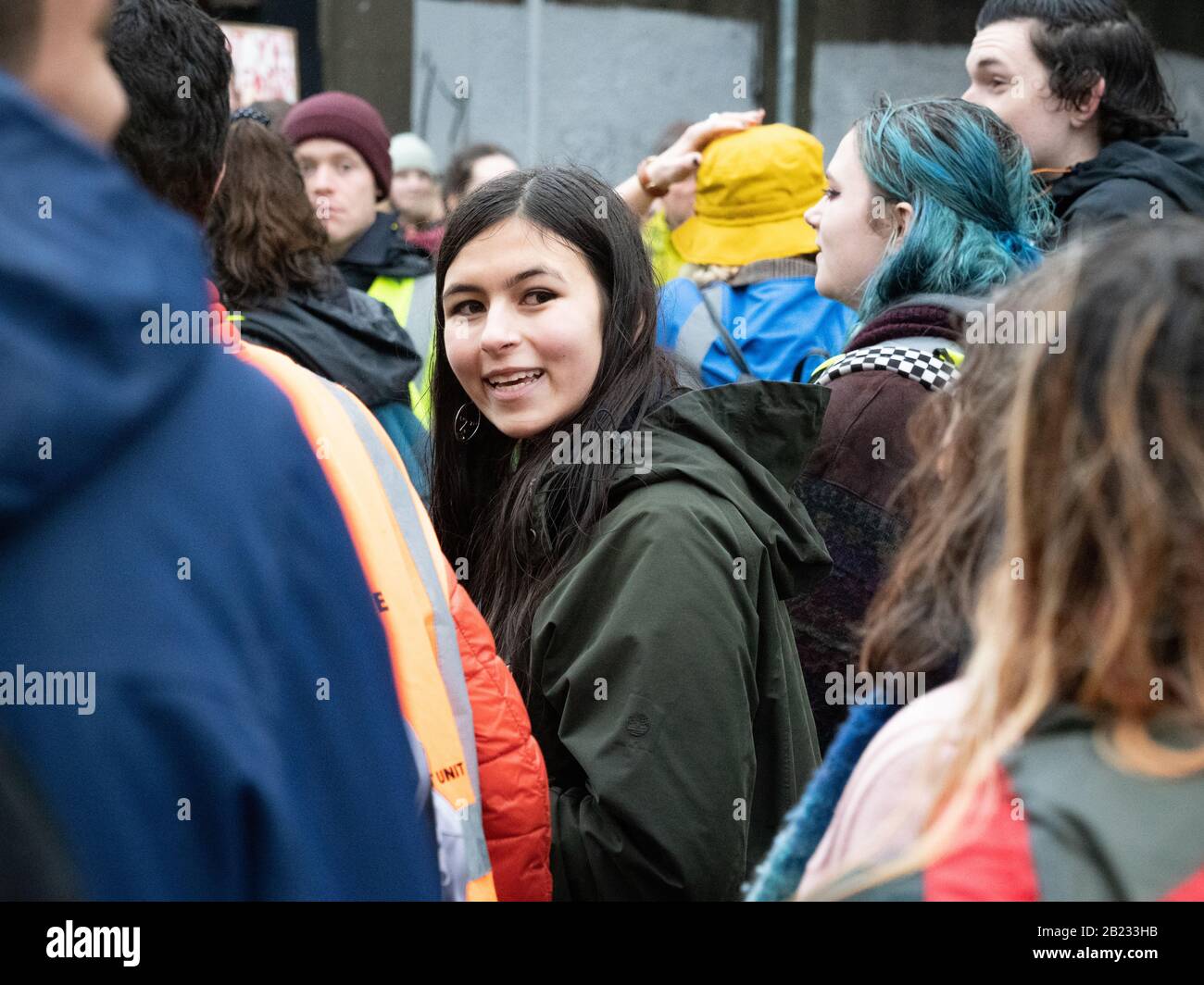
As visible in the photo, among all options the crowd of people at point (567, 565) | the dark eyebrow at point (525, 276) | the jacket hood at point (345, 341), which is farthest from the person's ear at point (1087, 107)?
the dark eyebrow at point (525, 276)

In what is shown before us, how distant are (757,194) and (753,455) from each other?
69.8 inches

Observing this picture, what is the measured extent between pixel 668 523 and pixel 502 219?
703mm

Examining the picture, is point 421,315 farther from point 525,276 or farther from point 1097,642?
point 1097,642

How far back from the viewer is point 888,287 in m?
3.01

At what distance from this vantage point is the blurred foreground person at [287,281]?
11.3 ft

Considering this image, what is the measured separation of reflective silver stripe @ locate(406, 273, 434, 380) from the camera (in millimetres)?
4547

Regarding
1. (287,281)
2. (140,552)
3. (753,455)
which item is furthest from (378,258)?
(140,552)

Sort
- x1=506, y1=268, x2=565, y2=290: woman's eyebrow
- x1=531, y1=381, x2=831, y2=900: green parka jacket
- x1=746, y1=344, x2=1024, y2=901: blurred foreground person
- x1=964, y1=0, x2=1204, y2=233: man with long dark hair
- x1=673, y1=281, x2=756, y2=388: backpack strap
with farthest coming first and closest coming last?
x1=673, y1=281, x2=756, y2=388: backpack strap → x1=964, y1=0, x2=1204, y2=233: man with long dark hair → x1=506, y1=268, x2=565, y2=290: woman's eyebrow → x1=531, y1=381, x2=831, y2=900: green parka jacket → x1=746, y1=344, x2=1024, y2=901: blurred foreground person

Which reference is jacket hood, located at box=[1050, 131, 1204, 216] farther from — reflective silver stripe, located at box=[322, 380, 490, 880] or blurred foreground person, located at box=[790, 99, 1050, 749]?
reflective silver stripe, located at box=[322, 380, 490, 880]

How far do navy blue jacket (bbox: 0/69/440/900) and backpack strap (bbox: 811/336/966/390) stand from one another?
72.2 inches

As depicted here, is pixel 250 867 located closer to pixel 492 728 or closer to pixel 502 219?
pixel 492 728

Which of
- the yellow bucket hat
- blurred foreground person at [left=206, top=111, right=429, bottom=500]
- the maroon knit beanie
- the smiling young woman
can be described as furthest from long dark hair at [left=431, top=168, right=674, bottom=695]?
the maroon knit beanie

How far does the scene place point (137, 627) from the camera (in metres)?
1.06

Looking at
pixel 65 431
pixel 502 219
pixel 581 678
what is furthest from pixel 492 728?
pixel 502 219
